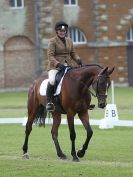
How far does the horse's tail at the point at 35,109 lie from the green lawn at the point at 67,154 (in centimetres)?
74

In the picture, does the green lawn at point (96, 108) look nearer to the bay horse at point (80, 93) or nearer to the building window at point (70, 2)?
the building window at point (70, 2)

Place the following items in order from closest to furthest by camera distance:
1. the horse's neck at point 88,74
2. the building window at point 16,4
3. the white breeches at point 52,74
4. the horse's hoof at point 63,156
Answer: the horse's neck at point 88,74, the horse's hoof at point 63,156, the white breeches at point 52,74, the building window at point 16,4

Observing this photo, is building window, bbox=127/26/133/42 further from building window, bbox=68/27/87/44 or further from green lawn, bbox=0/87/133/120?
green lawn, bbox=0/87/133/120

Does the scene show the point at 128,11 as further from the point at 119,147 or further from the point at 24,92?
the point at 119,147

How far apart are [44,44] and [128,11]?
6171 millimetres

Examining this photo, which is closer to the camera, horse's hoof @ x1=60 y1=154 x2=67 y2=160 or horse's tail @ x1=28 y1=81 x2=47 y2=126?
horse's hoof @ x1=60 y1=154 x2=67 y2=160

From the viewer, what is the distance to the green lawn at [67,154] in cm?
1490

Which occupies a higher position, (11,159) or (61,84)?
(61,84)

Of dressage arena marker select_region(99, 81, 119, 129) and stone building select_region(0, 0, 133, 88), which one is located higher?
dressage arena marker select_region(99, 81, 119, 129)

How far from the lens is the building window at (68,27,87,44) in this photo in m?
58.3

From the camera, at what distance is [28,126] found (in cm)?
1902

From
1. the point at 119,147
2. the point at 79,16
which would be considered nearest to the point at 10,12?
the point at 79,16

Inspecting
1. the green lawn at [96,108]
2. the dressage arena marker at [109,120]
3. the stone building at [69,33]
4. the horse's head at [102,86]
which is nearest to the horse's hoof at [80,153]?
the horse's head at [102,86]

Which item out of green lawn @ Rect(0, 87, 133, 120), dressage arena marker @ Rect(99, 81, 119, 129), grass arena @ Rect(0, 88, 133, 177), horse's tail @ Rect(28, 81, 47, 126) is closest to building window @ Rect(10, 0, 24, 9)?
green lawn @ Rect(0, 87, 133, 120)
